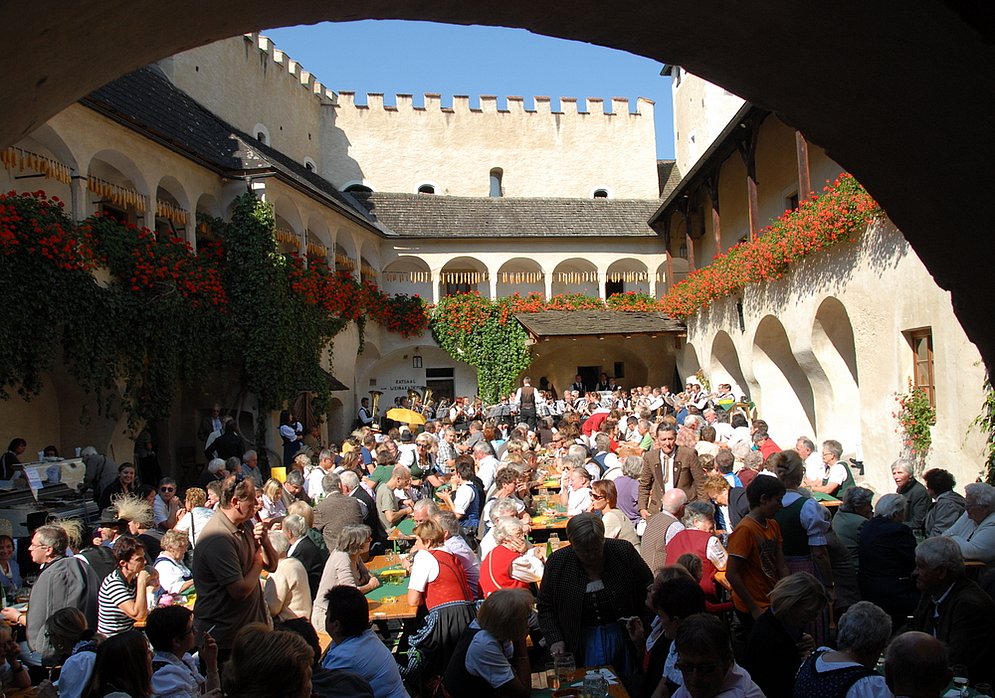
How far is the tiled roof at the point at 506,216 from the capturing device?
29.2m

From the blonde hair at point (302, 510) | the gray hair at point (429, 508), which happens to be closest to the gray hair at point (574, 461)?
the gray hair at point (429, 508)

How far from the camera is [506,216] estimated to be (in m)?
30.6

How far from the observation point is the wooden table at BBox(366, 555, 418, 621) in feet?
21.1

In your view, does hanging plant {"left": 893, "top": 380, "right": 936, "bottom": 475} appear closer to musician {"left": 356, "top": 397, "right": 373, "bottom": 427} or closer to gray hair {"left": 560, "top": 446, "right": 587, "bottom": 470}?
gray hair {"left": 560, "top": 446, "right": 587, "bottom": 470}

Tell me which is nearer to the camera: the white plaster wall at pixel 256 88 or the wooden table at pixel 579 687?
the wooden table at pixel 579 687

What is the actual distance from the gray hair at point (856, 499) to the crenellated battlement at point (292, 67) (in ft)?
79.4

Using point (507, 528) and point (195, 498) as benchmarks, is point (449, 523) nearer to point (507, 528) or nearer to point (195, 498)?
point (507, 528)

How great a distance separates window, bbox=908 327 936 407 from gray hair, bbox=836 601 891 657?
8592mm

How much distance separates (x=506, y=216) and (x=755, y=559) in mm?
26039

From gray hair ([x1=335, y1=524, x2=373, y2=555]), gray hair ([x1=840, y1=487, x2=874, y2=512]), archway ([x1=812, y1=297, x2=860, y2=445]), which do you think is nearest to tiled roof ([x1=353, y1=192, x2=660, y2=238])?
archway ([x1=812, y1=297, x2=860, y2=445])

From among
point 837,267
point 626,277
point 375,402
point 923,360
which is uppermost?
point 626,277

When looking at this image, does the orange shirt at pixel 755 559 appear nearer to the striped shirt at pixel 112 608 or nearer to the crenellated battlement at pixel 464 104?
the striped shirt at pixel 112 608

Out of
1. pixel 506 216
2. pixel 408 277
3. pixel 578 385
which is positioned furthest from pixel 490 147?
pixel 578 385

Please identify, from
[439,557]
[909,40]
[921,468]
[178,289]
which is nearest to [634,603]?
[439,557]
